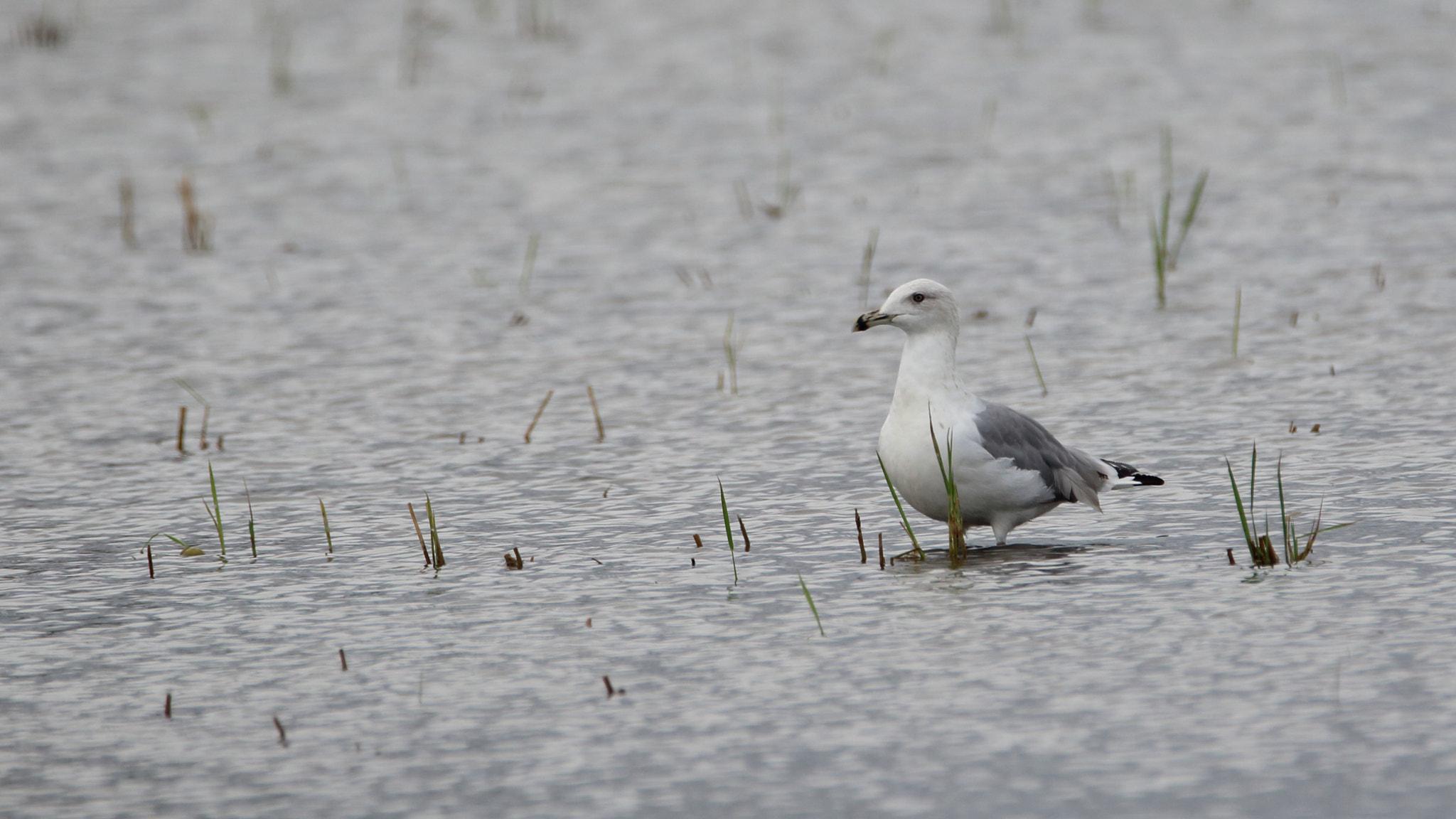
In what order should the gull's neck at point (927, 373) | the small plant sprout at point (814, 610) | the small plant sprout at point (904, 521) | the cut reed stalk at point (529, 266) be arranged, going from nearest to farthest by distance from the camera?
1. the small plant sprout at point (814, 610)
2. the small plant sprout at point (904, 521)
3. the gull's neck at point (927, 373)
4. the cut reed stalk at point (529, 266)

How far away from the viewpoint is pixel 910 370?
7703 mm

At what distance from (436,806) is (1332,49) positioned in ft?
Result: 52.6

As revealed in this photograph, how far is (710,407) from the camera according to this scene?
10125 millimetres

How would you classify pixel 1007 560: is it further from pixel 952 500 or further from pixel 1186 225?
pixel 1186 225

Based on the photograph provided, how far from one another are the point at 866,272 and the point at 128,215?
6167 millimetres

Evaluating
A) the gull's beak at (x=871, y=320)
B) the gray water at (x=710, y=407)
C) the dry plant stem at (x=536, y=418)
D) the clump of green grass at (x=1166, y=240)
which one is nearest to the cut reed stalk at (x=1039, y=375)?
the gray water at (x=710, y=407)

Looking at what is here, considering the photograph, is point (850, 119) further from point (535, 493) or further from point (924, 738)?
point (924, 738)

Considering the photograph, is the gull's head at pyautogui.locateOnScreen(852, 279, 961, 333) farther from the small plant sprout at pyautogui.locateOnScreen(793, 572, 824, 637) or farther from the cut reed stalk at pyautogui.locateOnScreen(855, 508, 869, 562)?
the small plant sprout at pyautogui.locateOnScreen(793, 572, 824, 637)

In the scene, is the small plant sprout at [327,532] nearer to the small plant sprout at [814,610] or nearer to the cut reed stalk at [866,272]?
the small plant sprout at [814,610]

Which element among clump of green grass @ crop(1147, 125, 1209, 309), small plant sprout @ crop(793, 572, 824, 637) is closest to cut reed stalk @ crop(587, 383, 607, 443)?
small plant sprout @ crop(793, 572, 824, 637)

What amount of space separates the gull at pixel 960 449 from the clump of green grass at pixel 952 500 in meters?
0.02

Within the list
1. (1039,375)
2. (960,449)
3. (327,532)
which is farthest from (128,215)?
(960,449)

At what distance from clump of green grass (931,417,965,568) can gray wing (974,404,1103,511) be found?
0.18 meters

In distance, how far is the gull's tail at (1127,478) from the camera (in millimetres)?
7848
